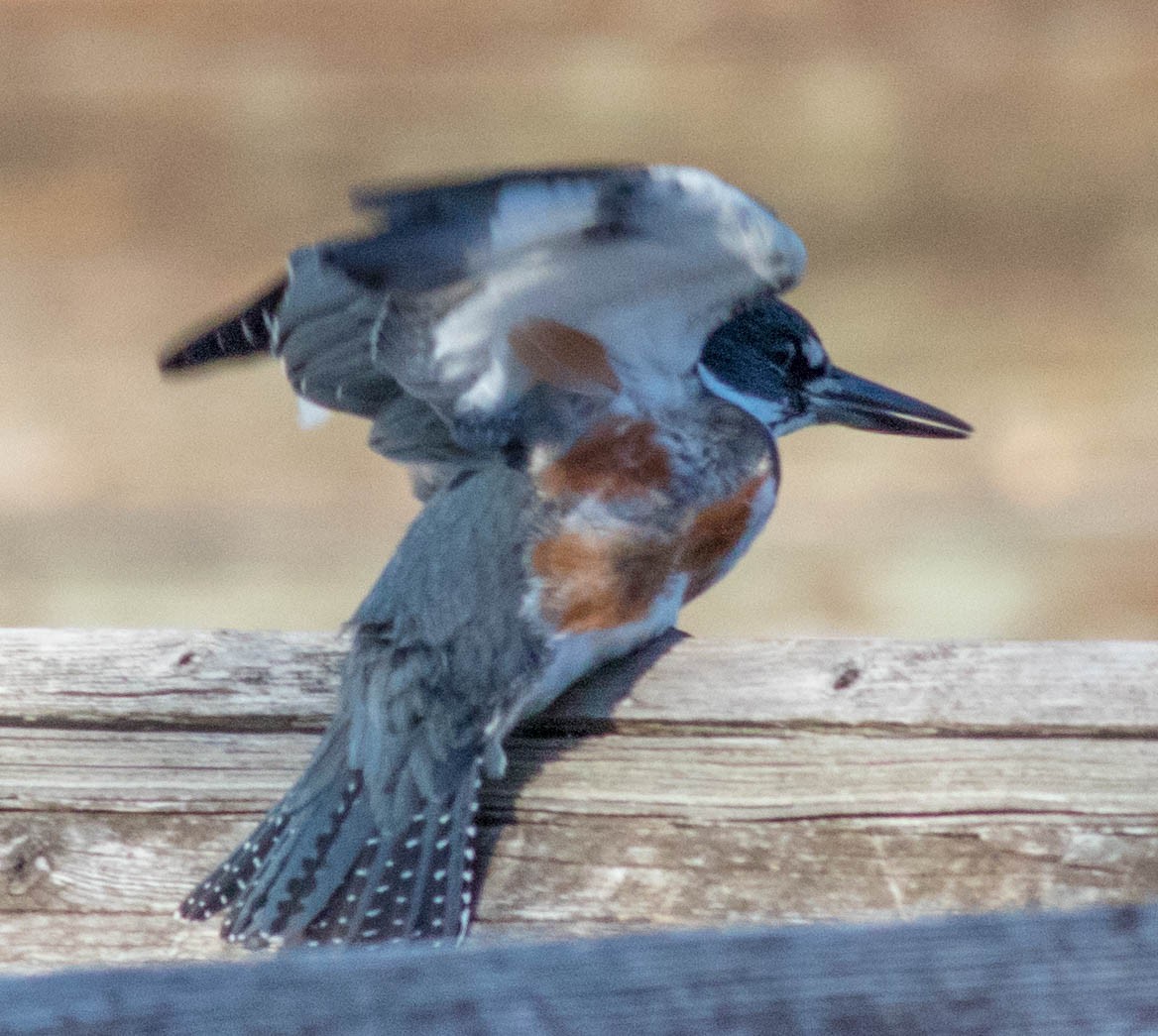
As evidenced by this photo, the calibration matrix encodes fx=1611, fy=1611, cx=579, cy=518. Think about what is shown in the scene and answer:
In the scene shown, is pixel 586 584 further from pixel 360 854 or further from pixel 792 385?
pixel 792 385

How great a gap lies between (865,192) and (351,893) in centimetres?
235

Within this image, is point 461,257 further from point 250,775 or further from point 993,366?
point 993,366

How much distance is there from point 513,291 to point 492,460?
0.24 m

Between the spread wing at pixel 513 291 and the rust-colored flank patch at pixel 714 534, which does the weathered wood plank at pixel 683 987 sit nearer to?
the spread wing at pixel 513 291

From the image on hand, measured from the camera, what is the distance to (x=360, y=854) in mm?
1282

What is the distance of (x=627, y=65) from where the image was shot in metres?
3.08

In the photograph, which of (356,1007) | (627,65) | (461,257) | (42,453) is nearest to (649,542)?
(461,257)

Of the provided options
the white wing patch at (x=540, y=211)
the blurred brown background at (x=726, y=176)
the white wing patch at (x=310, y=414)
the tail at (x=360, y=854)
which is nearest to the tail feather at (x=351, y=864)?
the tail at (x=360, y=854)

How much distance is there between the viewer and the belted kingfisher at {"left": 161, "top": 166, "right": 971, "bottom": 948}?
118 cm

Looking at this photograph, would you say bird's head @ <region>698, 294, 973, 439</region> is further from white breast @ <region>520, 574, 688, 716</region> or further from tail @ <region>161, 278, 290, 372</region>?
tail @ <region>161, 278, 290, 372</region>

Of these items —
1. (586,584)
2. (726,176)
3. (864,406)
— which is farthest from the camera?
(726,176)

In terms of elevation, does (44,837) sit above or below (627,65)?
below

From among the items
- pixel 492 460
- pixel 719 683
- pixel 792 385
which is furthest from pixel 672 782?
pixel 792 385

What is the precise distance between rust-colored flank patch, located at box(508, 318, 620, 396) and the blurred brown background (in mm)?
1700
